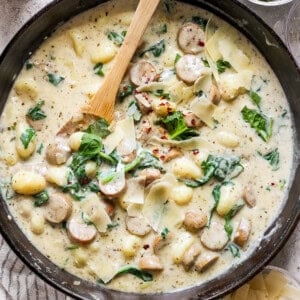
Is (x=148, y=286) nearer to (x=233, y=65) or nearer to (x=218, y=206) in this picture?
(x=218, y=206)

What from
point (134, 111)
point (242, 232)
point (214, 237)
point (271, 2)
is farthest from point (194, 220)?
point (271, 2)

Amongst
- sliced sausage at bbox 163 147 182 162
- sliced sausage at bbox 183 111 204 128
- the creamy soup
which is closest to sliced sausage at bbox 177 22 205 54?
the creamy soup

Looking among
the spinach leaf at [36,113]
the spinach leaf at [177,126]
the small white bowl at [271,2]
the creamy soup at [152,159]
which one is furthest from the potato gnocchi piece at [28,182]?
the small white bowl at [271,2]

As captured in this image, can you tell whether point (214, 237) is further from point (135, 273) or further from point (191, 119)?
point (191, 119)

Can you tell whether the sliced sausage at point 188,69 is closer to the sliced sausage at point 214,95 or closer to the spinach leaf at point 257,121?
the sliced sausage at point 214,95

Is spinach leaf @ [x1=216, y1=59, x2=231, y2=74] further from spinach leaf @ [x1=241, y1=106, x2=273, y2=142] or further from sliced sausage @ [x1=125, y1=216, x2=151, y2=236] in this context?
sliced sausage @ [x1=125, y1=216, x2=151, y2=236]
